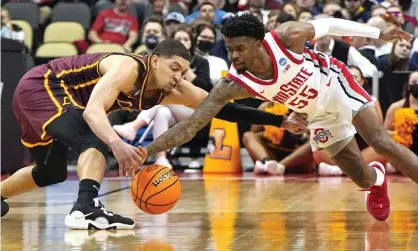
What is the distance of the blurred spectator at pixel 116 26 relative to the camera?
13.8m

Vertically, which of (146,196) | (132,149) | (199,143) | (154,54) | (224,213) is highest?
(154,54)

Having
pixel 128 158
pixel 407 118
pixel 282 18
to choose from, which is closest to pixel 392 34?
pixel 128 158

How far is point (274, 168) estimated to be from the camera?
11156mm

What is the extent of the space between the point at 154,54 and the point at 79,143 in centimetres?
80

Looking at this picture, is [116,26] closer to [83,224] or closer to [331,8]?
[331,8]

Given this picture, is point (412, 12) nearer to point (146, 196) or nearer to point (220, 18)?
point (220, 18)

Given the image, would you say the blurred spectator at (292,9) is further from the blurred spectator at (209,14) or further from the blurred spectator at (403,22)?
the blurred spectator at (403,22)

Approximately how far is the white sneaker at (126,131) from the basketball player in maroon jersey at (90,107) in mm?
4117

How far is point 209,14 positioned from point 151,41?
4.85ft

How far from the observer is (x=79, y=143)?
6.28m

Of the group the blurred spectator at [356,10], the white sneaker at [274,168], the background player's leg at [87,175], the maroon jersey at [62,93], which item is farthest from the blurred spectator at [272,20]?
the background player's leg at [87,175]

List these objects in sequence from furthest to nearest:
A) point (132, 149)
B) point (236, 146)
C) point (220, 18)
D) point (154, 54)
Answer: point (220, 18) → point (236, 146) → point (154, 54) → point (132, 149)

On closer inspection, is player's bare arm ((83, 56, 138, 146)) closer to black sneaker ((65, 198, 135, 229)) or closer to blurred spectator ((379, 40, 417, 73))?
black sneaker ((65, 198, 135, 229))

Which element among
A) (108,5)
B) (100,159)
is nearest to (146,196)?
(100,159)
